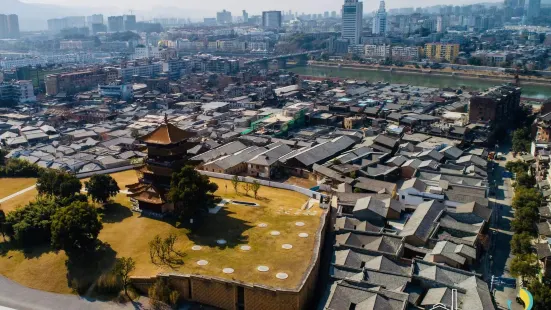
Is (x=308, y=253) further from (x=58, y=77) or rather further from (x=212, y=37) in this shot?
(x=212, y=37)

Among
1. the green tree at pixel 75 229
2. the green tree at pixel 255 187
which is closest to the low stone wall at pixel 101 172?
the green tree at pixel 255 187

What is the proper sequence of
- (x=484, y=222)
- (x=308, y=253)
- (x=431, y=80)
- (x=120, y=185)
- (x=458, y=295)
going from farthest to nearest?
(x=431, y=80) < (x=120, y=185) < (x=484, y=222) < (x=308, y=253) < (x=458, y=295)

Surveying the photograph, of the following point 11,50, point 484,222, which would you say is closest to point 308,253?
point 484,222

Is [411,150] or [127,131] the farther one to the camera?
[127,131]

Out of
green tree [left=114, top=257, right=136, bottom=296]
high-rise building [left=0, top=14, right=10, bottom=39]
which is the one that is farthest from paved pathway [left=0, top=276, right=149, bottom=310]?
high-rise building [left=0, top=14, right=10, bottom=39]

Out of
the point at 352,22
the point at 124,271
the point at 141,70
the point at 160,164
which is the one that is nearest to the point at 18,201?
the point at 160,164

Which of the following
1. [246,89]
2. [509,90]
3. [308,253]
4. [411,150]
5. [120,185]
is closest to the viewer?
[308,253]

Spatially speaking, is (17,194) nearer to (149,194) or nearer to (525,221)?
(149,194)

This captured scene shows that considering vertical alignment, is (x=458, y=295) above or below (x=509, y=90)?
below
